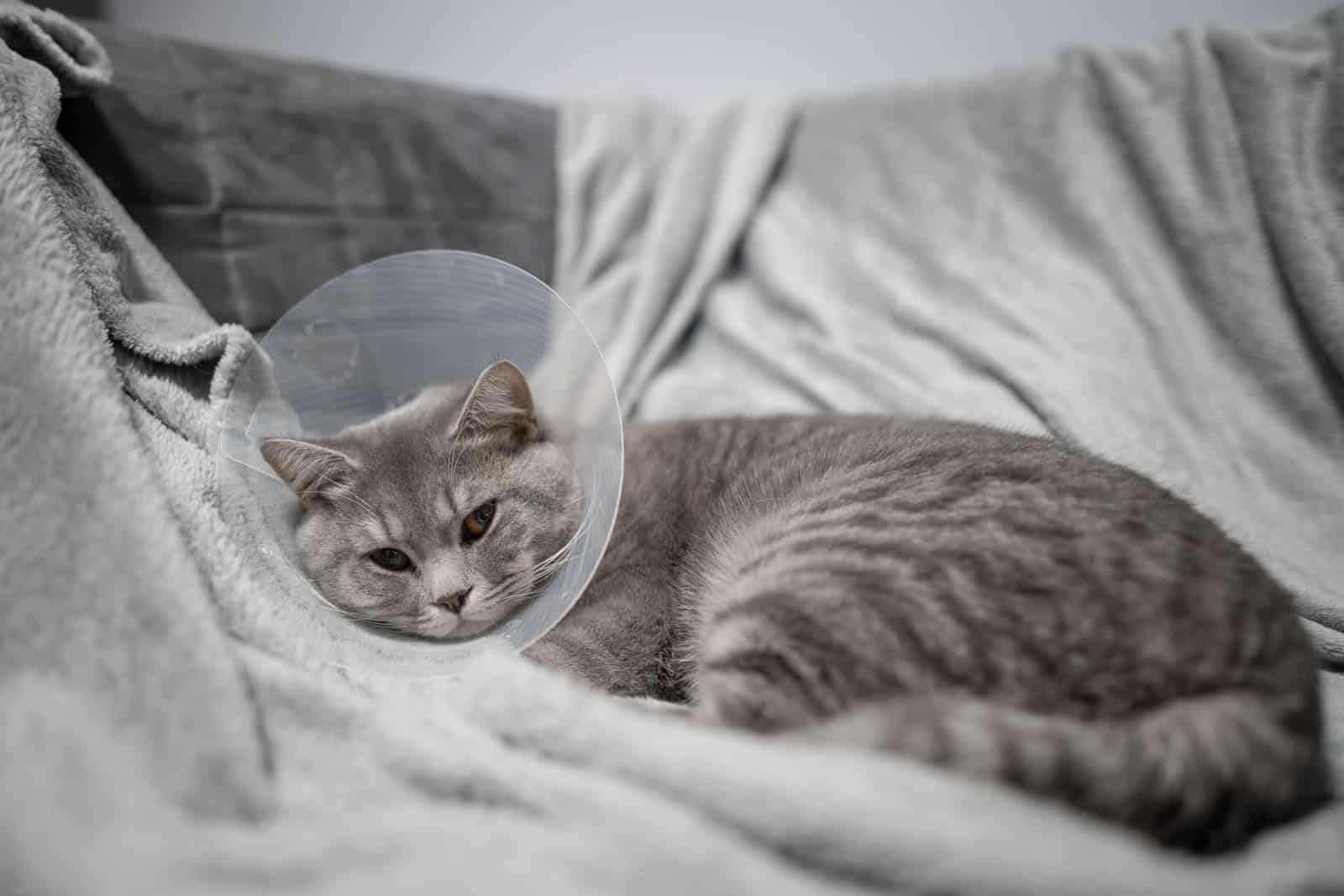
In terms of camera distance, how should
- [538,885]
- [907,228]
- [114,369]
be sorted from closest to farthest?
1. [538,885]
2. [114,369]
3. [907,228]

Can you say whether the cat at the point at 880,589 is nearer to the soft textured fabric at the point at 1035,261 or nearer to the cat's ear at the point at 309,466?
the cat's ear at the point at 309,466

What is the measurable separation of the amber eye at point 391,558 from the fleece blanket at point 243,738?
0.15m

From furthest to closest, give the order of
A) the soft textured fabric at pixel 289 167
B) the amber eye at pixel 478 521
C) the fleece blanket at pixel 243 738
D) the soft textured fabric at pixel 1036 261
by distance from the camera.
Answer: the soft textured fabric at pixel 1036 261 → the soft textured fabric at pixel 289 167 → the amber eye at pixel 478 521 → the fleece blanket at pixel 243 738

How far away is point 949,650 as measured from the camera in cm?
98

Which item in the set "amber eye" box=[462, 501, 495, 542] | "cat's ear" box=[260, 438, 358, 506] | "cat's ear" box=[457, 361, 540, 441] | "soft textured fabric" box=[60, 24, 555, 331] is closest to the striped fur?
"amber eye" box=[462, 501, 495, 542]

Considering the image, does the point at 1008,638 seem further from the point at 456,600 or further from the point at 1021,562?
the point at 456,600

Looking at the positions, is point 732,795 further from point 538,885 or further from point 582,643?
point 582,643

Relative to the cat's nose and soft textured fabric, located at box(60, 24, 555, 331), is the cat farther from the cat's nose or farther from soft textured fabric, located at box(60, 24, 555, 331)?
soft textured fabric, located at box(60, 24, 555, 331)

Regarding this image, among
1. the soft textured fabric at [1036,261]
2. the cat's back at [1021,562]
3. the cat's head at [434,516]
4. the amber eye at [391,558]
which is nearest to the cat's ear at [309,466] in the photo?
the cat's head at [434,516]

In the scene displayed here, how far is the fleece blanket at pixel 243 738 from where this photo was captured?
756 mm

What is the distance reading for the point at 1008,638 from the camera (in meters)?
0.97

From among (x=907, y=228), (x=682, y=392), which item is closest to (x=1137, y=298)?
(x=907, y=228)

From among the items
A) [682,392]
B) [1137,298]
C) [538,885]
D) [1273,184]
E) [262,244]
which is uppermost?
[1273,184]

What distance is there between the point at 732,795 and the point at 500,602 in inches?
26.8
